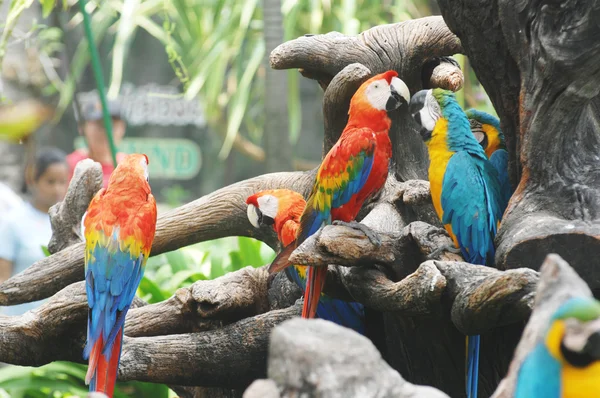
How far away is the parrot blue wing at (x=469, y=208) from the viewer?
1.53 m

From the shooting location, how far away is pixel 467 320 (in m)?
1.29

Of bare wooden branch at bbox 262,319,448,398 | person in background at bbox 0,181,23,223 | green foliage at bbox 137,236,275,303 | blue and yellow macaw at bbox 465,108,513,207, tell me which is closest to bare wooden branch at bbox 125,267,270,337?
green foliage at bbox 137,236,275,303

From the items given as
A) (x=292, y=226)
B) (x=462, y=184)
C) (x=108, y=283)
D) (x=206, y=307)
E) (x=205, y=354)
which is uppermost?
(x=462, y=184)

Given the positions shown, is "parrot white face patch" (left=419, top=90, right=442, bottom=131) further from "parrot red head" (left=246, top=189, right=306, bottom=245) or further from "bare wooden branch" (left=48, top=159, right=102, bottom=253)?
"bare wooden branch" (left=48, top=159, right=102, bottom=253)

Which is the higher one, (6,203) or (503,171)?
(503,171)

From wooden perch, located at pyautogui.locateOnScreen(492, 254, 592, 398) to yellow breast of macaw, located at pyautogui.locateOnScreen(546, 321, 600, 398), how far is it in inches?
0.7

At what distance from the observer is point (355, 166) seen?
166 centimetres

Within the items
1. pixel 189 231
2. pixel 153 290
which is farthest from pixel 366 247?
pixel 153 290

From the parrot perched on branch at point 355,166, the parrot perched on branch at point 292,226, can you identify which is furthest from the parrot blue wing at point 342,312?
the parrot perched on branch at point 355,166

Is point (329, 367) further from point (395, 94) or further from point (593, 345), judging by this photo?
point (395, 94)

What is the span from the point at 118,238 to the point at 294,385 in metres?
1.04

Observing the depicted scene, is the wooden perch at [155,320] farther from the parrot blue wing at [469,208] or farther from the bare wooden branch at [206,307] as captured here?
the parrot blue wing at [469,208]

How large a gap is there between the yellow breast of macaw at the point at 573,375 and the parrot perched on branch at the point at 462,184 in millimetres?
645

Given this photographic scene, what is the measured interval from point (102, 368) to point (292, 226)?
577mm
